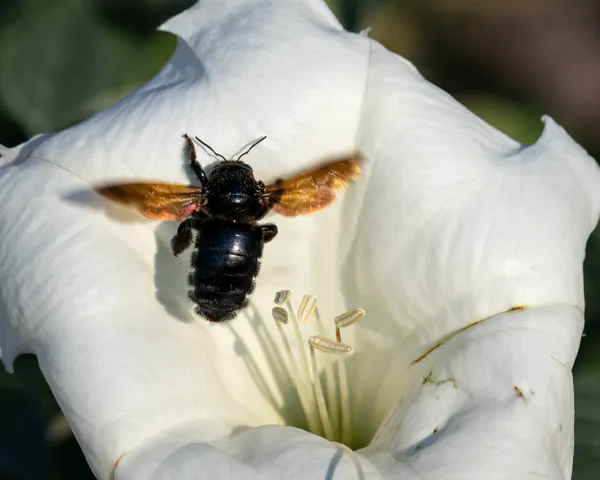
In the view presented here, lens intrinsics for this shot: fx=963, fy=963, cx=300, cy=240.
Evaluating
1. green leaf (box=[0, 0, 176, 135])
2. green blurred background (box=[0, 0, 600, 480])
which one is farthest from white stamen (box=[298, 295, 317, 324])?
green leaf (box=[0, 0, 176, 135])

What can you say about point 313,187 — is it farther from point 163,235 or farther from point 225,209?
point 163,235

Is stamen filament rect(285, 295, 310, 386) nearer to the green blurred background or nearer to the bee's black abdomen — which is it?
the bee's black abdomen

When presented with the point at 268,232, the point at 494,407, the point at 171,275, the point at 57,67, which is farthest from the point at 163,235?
the point at 57,67

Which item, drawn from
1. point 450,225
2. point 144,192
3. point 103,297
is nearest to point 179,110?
point 144,192

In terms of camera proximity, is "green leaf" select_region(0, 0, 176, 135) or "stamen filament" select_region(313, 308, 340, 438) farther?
"green leaf" select_region(0, 0, 176, 135)

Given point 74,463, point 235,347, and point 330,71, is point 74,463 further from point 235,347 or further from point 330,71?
point 330,71

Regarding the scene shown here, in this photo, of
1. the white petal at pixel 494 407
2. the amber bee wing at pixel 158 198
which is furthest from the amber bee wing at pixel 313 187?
the white petal at pixel 494 407
